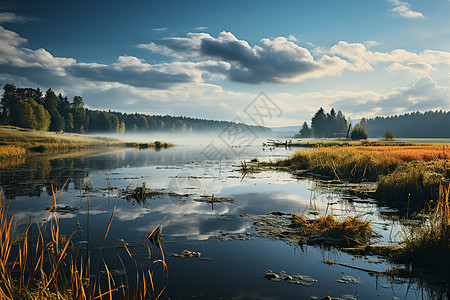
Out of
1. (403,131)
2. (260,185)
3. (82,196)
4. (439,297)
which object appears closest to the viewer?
(439,297)

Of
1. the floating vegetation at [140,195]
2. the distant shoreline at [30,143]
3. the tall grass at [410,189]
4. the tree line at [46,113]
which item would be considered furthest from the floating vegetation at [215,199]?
the tree line at [46,113]

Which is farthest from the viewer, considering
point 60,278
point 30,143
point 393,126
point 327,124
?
point 393,126

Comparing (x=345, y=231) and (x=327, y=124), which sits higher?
(x=327, y=124)

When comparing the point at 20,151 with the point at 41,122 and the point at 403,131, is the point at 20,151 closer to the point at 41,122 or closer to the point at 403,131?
the point at 41,122

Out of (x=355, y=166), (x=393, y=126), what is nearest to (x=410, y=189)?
(x=355, y=166)

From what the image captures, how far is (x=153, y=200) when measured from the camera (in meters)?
13.2

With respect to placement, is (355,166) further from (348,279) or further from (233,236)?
(348,279)

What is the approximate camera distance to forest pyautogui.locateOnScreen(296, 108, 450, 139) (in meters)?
134

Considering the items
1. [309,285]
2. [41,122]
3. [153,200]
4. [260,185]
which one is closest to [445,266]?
[309,285]

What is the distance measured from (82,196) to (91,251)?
25.9 feet

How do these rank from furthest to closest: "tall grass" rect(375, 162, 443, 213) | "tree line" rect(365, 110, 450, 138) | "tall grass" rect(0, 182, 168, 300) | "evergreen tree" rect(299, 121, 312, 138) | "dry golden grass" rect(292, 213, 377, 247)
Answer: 1. "tree line" rect(365, 110, 450, 138)
2. "evergreen tree" rect(299, 121, 312, 138)
3. "tall grass" rect(375, 162, 443, 213)
4. "dry golden grass" rect(292, 213, 377, 247)
5. "tall grass" rect(0, 182, 168, 300)

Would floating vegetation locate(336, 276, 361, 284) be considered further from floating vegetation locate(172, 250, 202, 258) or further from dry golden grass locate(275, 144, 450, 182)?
dry golden grass locate(275, 144, 450, 182)

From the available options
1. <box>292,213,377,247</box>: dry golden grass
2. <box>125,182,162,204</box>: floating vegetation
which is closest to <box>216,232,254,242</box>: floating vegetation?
<box>292,213,377,247</box>: dry golden grass

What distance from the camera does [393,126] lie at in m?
192
